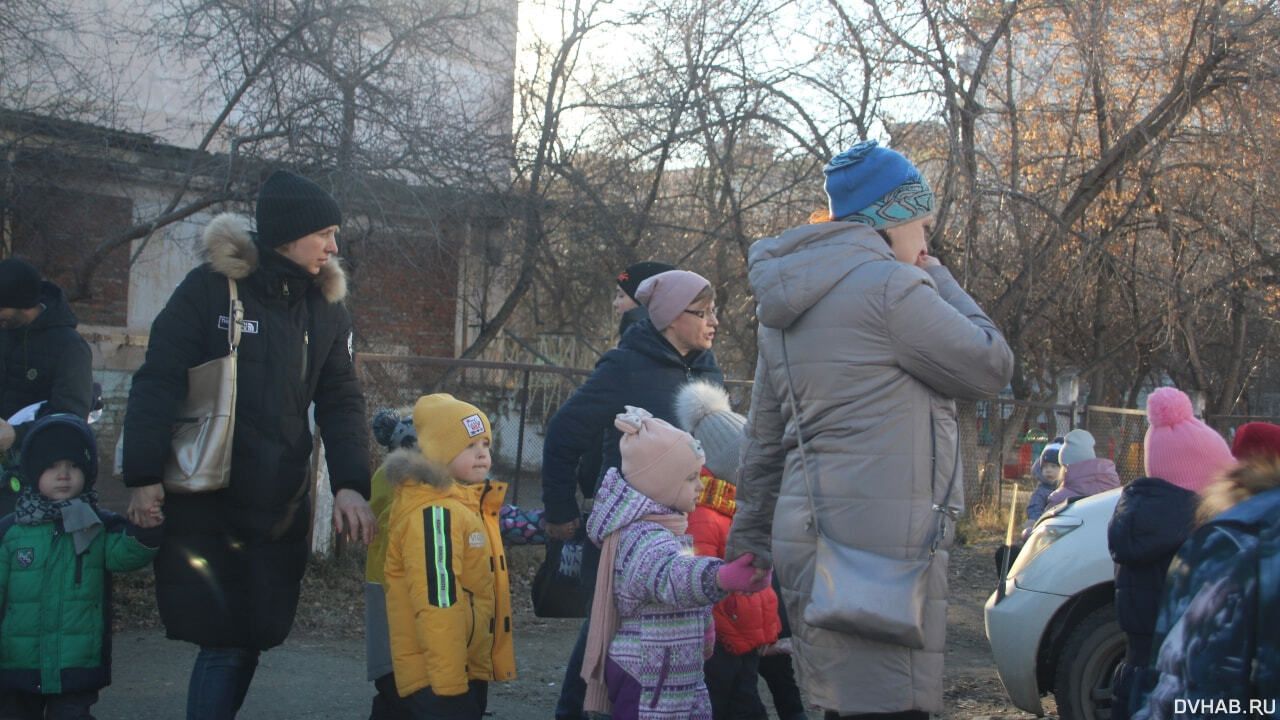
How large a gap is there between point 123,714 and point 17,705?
95 cm

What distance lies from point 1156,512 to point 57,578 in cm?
372

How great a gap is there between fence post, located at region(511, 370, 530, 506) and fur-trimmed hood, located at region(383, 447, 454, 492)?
4241 millimetres

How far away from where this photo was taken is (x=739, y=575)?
2896 millimetres

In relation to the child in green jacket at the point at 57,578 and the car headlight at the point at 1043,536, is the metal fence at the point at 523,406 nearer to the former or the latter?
the car headlight at the point at 1043,536

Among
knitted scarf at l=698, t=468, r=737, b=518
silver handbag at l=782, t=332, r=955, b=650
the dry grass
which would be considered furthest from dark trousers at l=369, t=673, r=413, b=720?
the dry grass

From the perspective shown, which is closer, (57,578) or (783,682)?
(57,578)

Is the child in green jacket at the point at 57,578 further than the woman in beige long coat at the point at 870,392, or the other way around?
the child in green jacket at the point at 57,578

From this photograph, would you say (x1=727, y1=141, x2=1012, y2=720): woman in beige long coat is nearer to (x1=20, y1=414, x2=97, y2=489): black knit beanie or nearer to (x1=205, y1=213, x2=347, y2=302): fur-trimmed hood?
(x1=205, y1=213, x2=347, y2=302): fur-trimmed hood

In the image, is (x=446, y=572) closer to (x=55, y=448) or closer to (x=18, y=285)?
(x=55, y=448)

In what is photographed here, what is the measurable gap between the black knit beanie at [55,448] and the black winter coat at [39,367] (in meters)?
0.83

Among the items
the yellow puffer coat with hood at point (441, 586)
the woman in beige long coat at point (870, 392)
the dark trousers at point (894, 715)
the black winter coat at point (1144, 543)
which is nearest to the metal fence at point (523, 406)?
the black winter coat at point (1144, 543)

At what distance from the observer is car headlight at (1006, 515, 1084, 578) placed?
4.93 meters

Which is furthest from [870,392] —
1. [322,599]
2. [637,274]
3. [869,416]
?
[322,599]

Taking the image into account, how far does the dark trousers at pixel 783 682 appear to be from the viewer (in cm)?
410
